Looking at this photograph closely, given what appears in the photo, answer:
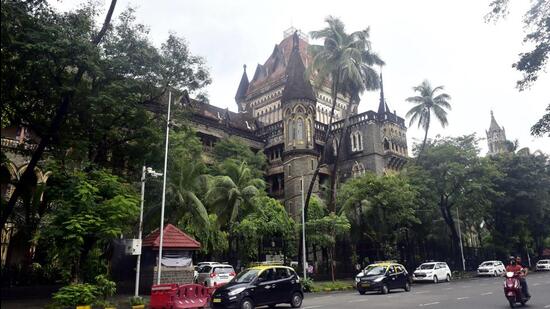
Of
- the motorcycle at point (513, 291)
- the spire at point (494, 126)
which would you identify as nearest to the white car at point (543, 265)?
the motorcycle at point (513, 291)

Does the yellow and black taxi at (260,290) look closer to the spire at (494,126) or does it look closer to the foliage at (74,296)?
the foliage at (74,296)

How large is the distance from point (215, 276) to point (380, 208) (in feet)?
48.7

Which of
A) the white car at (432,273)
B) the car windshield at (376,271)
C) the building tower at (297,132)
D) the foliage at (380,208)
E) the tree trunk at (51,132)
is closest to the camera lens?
the tree trunk at (51,132)

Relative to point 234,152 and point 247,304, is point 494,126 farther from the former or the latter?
point 247,304

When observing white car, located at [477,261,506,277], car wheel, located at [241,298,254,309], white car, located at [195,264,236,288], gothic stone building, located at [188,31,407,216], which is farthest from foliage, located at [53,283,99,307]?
white car, located at [477,261,506,277]

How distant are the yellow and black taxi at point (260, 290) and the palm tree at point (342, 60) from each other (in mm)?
16722

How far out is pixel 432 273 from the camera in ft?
101

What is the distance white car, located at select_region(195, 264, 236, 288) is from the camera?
22812mm

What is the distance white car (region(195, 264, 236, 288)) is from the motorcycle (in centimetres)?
1343

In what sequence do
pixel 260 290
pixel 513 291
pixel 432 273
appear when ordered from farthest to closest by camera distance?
1. pixel 432 273
2. pixel 260 290
3. pixel 513 291

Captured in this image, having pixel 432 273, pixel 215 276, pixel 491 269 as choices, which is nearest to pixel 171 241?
pixel 215 276

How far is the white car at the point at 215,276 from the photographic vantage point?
22.8 metres

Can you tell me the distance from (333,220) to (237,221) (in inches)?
260

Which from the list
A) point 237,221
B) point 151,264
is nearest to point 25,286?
point 151,264
